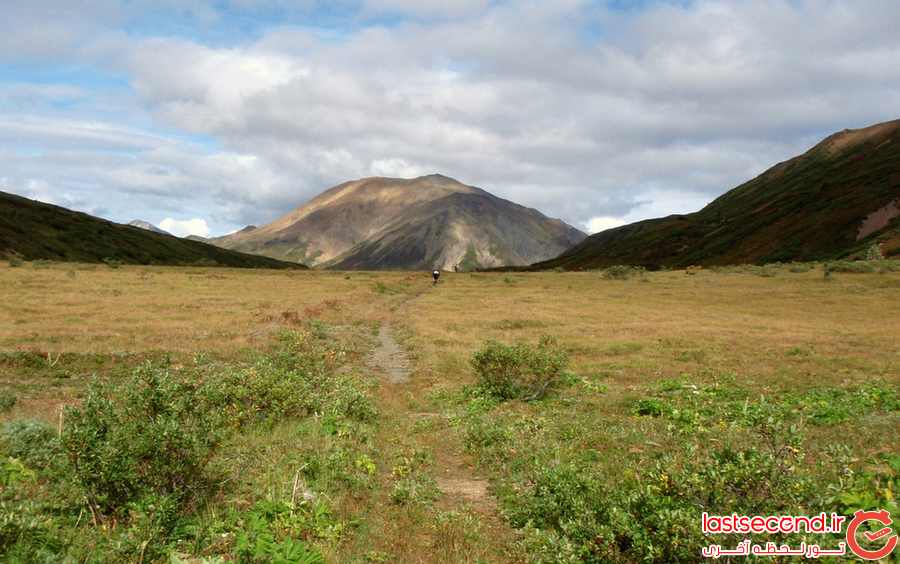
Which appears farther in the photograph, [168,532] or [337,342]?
[337,342]

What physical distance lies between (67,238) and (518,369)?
178 metres

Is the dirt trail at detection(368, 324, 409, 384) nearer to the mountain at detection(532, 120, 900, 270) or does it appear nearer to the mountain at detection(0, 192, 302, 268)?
the mountain at detection(532, 120, 900, 270)

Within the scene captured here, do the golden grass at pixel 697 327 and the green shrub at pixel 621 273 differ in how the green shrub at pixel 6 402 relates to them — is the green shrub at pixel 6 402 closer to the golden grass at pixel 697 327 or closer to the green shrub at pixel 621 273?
the golden grass at pixel 697 327

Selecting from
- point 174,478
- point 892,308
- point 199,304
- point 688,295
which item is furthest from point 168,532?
point 688,295

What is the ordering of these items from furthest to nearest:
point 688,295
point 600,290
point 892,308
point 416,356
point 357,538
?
point 600,290 < point 688,295 < point 892,308 < point 416,356 < point 357,538

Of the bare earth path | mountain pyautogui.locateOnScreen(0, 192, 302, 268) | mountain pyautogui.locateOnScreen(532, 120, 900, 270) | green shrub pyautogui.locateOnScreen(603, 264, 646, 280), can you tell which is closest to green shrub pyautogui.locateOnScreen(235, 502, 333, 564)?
the bare earth path

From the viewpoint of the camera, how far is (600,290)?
230ft

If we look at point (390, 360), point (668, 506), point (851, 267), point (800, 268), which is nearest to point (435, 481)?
point (668, 506)

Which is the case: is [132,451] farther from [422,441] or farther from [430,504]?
[422,441]

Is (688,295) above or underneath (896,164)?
underneath

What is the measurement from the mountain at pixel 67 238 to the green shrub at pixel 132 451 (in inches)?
5518

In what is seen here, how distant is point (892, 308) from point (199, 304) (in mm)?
55489

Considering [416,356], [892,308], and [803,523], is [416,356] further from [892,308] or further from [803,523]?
[892,308]

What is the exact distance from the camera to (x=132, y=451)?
8359mm
